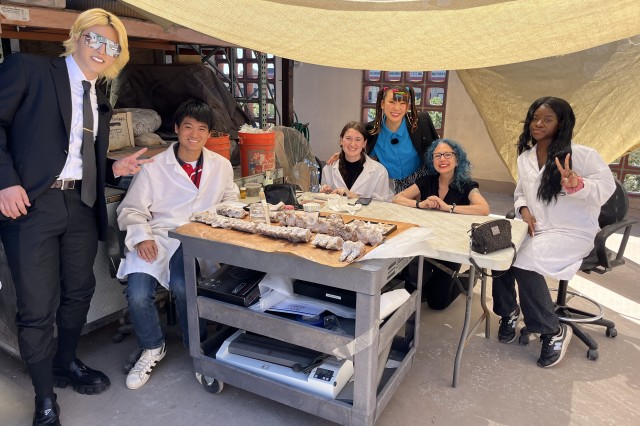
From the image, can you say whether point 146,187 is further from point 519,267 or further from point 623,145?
Result: point 623,145

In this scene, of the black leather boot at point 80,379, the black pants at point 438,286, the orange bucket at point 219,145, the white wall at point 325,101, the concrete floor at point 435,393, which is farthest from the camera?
the white wall at point 325,101

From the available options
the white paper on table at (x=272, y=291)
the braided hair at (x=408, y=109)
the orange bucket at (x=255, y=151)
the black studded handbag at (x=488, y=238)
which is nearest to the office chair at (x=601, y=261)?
the black studded handbag at (x=488, y=238)

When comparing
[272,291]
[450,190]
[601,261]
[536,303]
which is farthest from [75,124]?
[601,261]

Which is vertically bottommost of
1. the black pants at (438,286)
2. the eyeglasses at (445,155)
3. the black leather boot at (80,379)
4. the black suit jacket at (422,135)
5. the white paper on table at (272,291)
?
the black leather boot at (80,379)

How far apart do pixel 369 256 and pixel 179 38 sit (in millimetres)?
2147

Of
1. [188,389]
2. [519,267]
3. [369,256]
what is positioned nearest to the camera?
[369,256]

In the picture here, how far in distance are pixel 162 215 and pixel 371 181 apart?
127 centimetres

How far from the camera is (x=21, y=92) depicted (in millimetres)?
1842

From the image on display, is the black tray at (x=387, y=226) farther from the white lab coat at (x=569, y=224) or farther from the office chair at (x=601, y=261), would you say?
the office chair at (x=601, y=261)

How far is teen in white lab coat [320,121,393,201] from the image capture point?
303 centimetres

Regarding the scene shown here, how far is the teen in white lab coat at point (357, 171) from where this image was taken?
3.03 m

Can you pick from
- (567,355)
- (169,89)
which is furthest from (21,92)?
(567,355)

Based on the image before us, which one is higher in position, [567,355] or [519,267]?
[519,267]

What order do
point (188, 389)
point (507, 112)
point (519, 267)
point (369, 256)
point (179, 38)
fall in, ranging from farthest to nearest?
point (507, 112) → point (179, 38) → point (519, 267) → point (188, 389) → point (369, 256)
